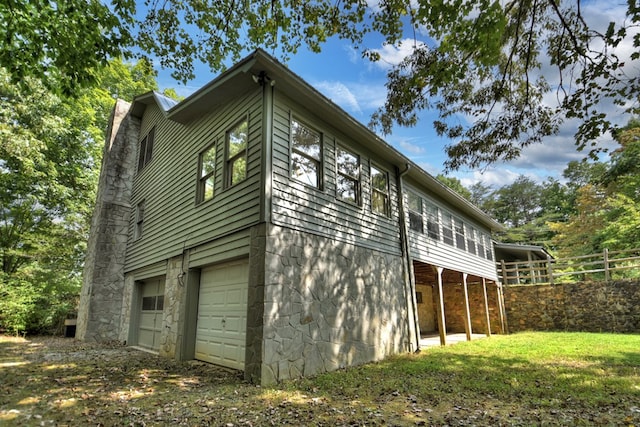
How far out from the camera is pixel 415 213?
1086 cm

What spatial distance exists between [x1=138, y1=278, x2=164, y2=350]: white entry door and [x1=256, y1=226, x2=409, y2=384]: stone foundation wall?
504 cm

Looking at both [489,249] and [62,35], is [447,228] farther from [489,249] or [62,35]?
[62,35]

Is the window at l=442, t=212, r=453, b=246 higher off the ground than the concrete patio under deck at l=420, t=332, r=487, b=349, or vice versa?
the window at l=442, t=212, r=453, b=246

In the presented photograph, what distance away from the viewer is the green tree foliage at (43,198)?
12.3 meters

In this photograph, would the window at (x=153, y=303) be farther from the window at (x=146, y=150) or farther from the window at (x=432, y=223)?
the window at (x=432, y=223)

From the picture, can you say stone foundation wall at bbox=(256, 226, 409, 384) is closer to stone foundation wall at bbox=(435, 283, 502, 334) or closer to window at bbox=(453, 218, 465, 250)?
window at bbox=(453, 218, 465, 250)

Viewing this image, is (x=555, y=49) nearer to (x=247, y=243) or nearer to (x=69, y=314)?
(x=247, y=243)

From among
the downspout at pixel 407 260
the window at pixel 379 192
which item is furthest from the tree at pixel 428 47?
the downspout at pixel 407 260

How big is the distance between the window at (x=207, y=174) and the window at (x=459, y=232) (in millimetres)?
9741

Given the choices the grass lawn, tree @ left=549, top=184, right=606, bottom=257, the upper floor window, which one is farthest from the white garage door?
tree @ left=549, top=184, right=606, bottom=257

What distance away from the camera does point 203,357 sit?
7.30m

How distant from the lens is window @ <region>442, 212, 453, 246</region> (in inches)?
491

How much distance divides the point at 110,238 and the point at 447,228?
39.0ft

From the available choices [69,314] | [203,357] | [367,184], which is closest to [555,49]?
[367,184]
